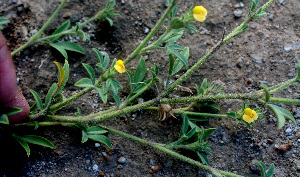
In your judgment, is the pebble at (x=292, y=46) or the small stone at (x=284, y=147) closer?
the small stone at (x=284, y=147)

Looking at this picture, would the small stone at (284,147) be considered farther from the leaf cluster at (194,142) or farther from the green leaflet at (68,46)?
the green leaflet at (68,46)

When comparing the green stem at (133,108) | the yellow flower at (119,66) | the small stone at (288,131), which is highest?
the yellow flower at (119,66)

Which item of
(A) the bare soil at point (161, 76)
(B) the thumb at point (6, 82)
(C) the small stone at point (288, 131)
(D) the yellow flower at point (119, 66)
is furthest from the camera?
(C) the small stone at point (288, 131)

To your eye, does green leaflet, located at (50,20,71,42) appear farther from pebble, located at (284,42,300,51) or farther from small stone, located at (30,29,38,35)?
pebble, located at (284,42,300,51)

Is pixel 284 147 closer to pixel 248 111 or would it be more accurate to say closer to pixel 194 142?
pixel 248 111

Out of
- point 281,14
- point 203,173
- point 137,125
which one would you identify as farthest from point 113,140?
point 281,14

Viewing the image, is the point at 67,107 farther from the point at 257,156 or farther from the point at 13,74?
the point at 257,156

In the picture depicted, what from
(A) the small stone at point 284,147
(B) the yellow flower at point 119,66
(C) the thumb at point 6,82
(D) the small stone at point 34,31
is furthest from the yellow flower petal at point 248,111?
(D) the small stone at point 34,31

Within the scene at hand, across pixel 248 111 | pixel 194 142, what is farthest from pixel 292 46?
pixel 194 142

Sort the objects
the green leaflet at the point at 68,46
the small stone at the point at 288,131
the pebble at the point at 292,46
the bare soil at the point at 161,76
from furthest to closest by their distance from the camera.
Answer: the pebble at the point at 292,46 < the green leaflet at the point at 68,46 < the small stone at the point at 288,131 < the bare soil at the point at 161,76
